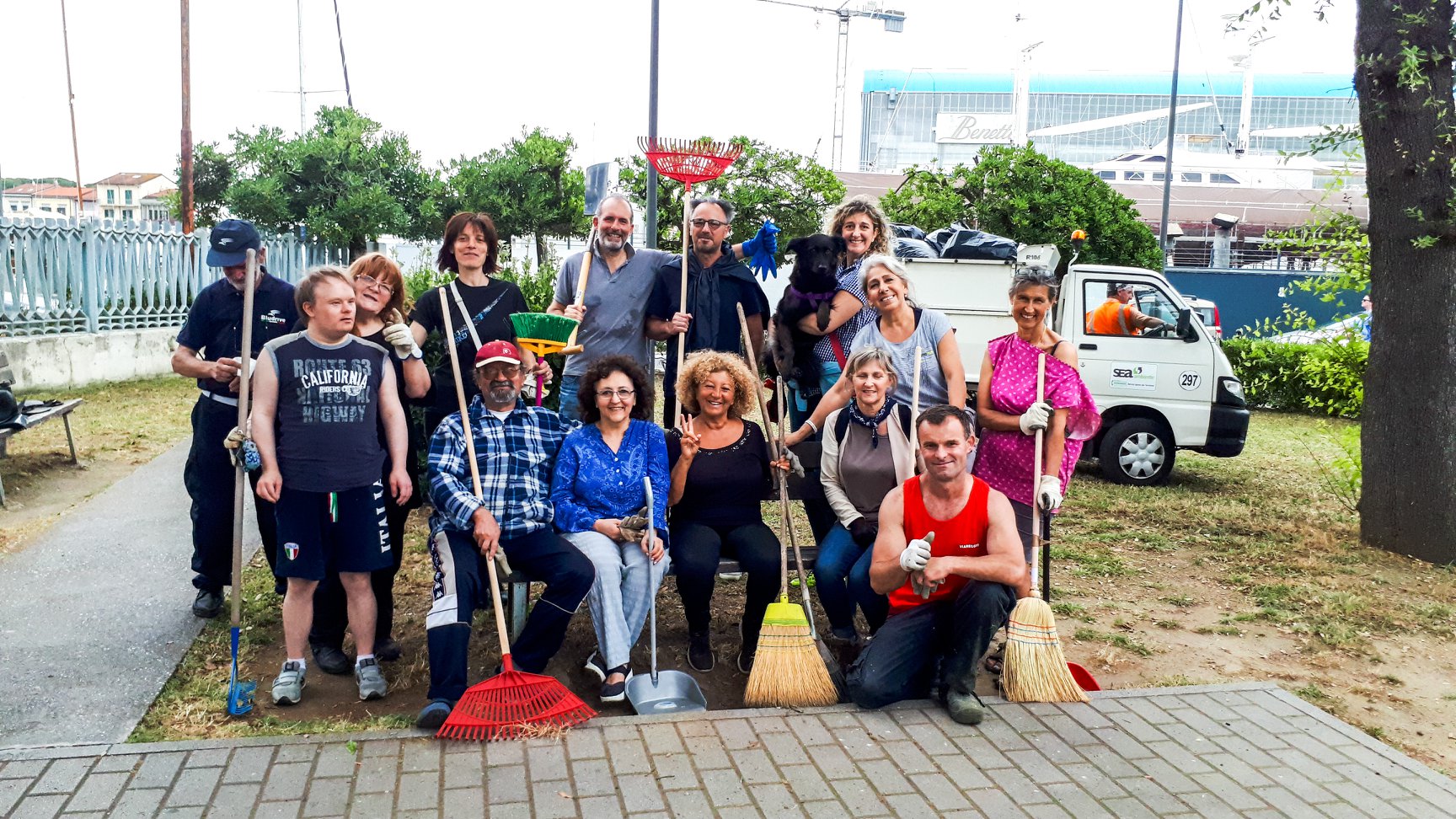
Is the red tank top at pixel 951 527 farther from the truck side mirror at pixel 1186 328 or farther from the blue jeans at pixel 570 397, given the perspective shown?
the truck side mirror at pixel 1186 328

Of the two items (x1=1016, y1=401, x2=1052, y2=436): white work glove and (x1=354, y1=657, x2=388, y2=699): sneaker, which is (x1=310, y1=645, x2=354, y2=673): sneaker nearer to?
(x1=354, y1=657, x2=388, y2=699): sneaker

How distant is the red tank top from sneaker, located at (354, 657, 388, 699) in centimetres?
212

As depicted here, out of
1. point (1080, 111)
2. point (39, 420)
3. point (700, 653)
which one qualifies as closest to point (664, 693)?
point (700, 653)

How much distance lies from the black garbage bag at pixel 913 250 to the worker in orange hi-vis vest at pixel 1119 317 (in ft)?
5.44

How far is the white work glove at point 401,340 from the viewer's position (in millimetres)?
4359

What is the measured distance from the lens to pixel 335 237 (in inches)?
837

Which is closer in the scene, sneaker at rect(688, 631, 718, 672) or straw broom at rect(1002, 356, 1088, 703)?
straw broom at rect(1002, 356, 1088, 703)

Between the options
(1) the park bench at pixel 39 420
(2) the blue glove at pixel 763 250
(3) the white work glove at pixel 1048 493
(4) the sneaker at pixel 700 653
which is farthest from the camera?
(1) the park bench at pixel 39 420

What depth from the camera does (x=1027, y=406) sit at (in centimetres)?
468

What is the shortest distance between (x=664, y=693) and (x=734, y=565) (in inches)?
27.2

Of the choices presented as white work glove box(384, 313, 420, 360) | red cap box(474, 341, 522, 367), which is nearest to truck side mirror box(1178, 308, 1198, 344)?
red cap box(474, 341, 522, 367)

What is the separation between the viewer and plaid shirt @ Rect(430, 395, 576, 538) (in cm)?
425

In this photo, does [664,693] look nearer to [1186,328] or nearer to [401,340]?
[401,340]

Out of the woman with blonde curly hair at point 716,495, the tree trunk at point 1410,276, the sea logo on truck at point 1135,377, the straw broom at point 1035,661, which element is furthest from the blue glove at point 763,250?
the sea logo on truck at point 1135,377
